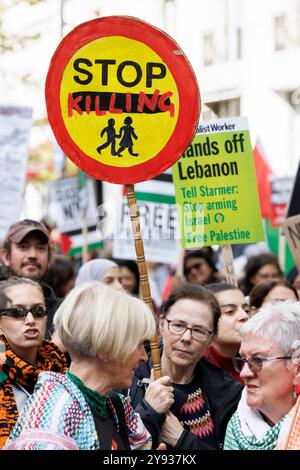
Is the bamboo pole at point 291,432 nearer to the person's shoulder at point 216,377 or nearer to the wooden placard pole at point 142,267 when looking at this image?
the wooden placard pole at point 142,267

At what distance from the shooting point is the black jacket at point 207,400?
4398 millimetres

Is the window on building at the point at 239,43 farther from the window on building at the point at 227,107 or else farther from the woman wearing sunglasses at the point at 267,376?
the woman wearing sunglasses at the point at 267,376

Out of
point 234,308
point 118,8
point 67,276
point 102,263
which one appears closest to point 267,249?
point 67,276

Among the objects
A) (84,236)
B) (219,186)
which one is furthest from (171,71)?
(84,236)

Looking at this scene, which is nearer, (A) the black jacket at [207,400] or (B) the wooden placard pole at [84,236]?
(A) the black jacket at [207,400]

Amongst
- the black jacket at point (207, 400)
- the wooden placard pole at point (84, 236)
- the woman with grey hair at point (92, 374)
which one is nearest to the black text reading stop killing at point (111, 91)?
the woman with grey hair at point (92, 374)

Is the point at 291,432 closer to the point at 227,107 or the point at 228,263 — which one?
the point at 228,263

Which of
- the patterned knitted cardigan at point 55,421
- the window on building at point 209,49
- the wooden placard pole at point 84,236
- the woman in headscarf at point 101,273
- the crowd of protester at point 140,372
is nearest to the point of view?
the patterned knitted cardigan at point 55,421

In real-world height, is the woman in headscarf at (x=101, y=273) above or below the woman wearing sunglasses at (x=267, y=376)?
above

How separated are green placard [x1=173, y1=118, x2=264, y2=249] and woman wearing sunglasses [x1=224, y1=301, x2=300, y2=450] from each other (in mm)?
2089

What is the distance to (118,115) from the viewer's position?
461cm

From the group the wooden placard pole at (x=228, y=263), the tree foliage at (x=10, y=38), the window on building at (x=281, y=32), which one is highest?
the window on building at (x=281, y=32)

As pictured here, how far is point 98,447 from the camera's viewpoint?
11.6ft

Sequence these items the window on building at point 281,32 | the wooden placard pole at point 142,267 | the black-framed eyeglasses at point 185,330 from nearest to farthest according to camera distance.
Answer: the wooden placard pole at point 142,267, the black-framed eyeglasses at point 185,330, the window on building at point 281,32
